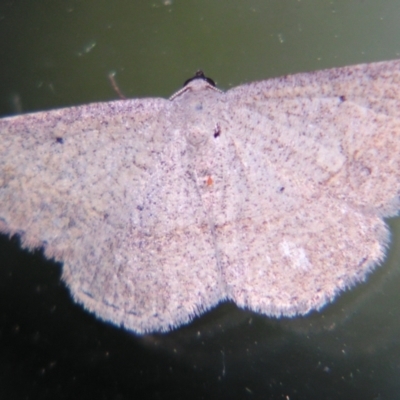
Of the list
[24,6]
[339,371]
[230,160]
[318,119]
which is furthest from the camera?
[24,6]

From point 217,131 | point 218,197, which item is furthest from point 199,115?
point 218,197

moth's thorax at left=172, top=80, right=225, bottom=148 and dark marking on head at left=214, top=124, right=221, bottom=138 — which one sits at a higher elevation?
moth's thorax at left=172, top=80, right=225, bottom=148

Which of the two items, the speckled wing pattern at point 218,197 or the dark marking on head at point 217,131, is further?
the dark marking on head at point 217,131

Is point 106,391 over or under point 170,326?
under

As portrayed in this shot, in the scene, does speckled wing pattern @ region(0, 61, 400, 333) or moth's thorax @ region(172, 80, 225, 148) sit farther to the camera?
moth's thorax @ region(172, 80, 225, 148)

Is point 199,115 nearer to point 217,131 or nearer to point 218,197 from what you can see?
point 217,131

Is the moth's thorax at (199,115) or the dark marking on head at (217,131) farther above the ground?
the moth's thorax at (199,115)

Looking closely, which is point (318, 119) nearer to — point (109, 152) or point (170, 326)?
point (109, 152)

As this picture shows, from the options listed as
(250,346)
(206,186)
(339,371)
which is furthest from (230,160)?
(339,371)
